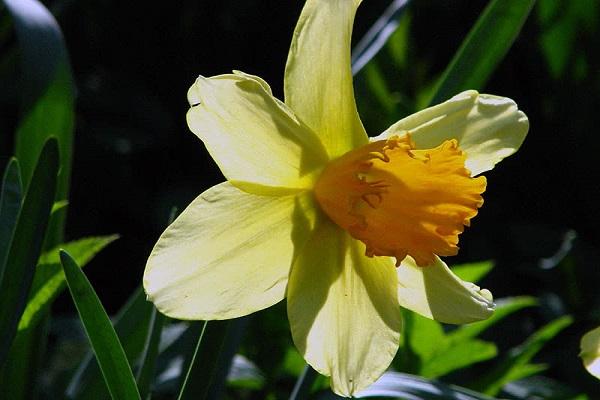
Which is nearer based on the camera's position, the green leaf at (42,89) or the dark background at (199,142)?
the green leaf at (42,89)

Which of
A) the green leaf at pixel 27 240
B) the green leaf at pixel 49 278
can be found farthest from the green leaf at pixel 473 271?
the green leaf at pixel 27 240

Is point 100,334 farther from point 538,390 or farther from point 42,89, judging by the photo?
point 538,390

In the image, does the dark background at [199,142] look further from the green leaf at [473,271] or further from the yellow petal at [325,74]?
the yellow petal at [325,74]

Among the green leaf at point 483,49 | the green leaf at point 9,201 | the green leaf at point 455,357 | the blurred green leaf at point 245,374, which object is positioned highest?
the green leaf at point 483,49

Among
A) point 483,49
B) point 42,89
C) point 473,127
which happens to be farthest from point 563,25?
point 42,89

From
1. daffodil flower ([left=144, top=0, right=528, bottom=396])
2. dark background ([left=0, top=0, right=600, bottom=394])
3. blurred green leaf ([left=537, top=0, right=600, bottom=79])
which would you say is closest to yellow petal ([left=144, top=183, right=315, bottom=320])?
daffodil flower ([left=144, top=0, right=528, bottom=396])

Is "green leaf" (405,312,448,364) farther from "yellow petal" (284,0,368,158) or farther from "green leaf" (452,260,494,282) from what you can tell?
"yellow petal" (284,0,368,158)
